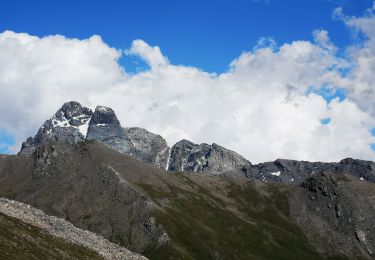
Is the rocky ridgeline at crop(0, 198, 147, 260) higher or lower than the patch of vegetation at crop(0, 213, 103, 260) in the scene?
higher

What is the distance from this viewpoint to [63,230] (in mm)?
108500

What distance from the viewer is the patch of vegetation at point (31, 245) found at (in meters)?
75.5

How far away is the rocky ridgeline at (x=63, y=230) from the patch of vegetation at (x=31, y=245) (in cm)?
579

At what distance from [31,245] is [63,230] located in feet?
87.1

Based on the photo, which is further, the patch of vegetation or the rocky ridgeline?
the rocky ridgeline

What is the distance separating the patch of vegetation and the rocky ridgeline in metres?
5.79

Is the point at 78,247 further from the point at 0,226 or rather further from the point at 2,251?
the point at 2,251

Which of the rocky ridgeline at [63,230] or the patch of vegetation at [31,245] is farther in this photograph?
the rocky ridgeline at [63,230]

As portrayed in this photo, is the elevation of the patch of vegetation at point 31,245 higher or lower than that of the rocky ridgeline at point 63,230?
lower

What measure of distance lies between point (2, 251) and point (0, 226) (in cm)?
1190

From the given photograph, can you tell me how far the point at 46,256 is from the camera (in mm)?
80688

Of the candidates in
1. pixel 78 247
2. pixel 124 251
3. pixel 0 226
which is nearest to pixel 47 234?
pixel 78 247

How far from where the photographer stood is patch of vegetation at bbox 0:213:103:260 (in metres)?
75.5

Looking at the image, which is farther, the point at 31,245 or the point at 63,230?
the point at 63,230
